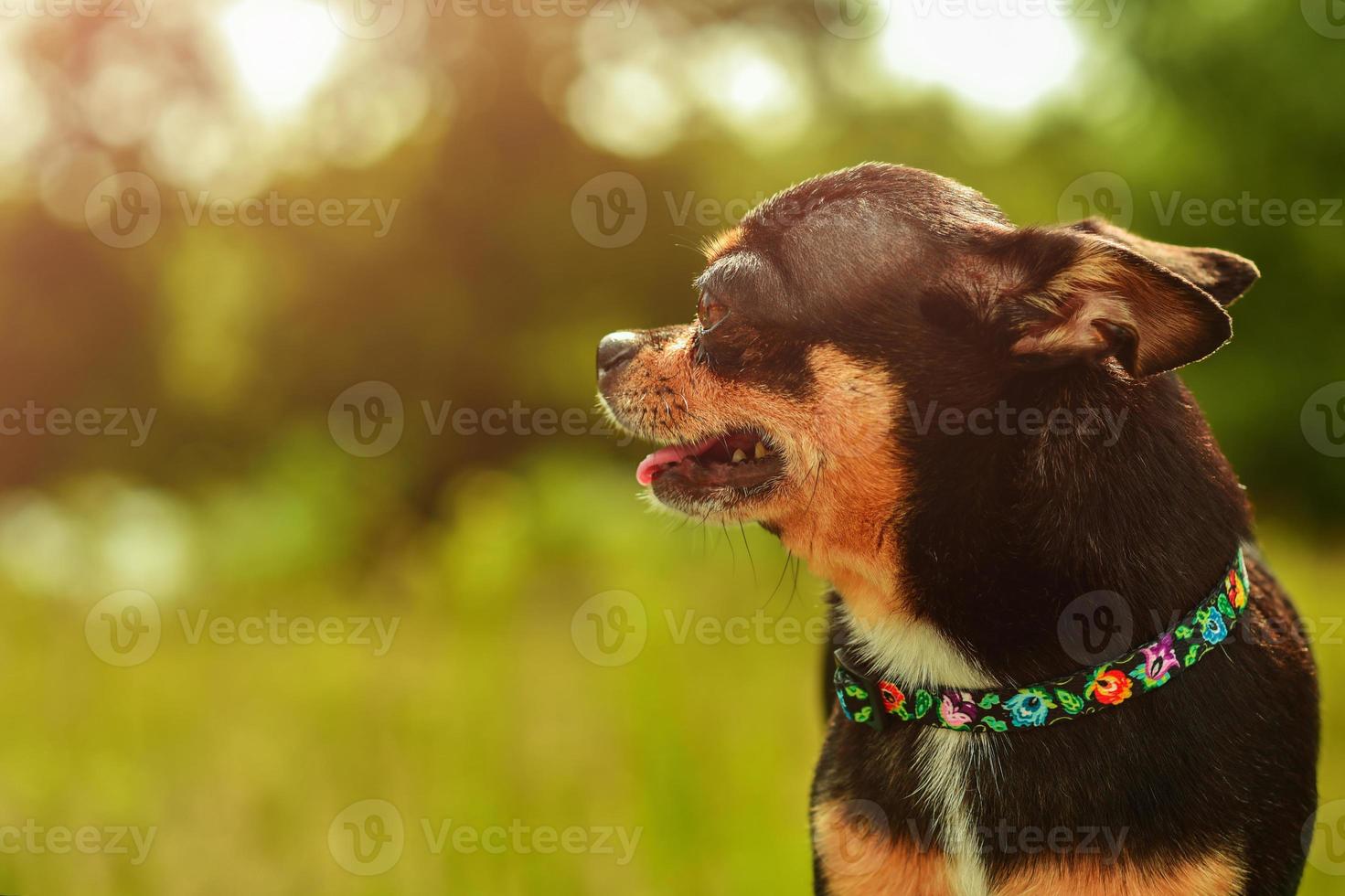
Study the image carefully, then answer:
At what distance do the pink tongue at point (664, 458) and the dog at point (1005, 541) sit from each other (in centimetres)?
16

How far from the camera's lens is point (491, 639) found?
4.23 m

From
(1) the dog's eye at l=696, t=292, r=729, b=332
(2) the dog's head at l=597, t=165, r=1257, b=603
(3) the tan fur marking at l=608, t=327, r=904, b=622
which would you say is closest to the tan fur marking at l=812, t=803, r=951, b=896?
(3) the tan fur marking at l=608, t=327, r=904, b=622

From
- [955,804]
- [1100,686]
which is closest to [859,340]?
[1100,686]

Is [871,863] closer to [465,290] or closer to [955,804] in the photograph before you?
[955,804]

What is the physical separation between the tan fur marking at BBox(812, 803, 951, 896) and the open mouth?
0.94 m

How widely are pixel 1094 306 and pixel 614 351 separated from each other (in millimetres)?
1460

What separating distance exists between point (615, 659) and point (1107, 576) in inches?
157

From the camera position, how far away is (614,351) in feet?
11.8

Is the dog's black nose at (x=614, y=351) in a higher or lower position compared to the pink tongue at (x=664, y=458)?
higher

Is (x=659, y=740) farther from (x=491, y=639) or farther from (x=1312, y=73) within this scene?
(x=1312, y=73)

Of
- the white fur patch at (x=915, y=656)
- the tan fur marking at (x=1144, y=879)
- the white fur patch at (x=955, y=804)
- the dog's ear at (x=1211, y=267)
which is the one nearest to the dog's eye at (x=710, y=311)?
the white fur patch at (x=915, y=656)

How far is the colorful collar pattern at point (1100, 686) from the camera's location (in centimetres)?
273

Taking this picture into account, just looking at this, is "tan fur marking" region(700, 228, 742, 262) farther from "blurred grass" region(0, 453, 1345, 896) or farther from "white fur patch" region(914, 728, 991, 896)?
"white fur patch" region(914, 728, 991, 896)

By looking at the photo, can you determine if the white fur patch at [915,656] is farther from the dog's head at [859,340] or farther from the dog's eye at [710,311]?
the dog's eye at [710,311]
